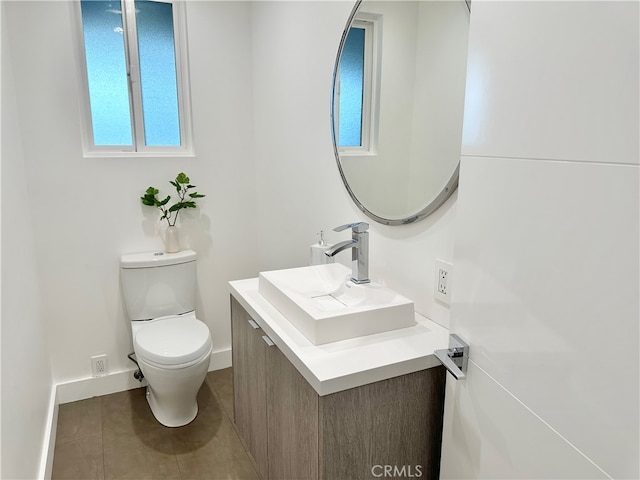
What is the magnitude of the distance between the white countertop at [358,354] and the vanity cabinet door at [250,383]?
0.23 m

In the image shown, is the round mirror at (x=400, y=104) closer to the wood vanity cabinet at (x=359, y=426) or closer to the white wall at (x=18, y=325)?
the wood vanity cabinet at (x=359, y=426)

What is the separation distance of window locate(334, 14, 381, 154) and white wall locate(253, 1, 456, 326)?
0.42 ft

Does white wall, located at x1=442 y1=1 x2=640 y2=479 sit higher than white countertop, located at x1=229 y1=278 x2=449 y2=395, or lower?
higher

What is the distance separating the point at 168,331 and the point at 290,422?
3.70ft

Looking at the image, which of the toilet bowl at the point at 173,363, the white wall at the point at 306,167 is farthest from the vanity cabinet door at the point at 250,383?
the white wall at the point at 306,167

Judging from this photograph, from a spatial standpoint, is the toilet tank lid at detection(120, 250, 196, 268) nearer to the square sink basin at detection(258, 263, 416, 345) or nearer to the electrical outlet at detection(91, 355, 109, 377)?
the electrical outlet at detection(91, 355, 109, 377)

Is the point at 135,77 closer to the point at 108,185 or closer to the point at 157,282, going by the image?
the point at 108,185

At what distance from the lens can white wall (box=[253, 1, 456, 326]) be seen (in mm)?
1563

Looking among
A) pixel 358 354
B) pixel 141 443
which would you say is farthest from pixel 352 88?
pixel 141 443

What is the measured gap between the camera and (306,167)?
87.6 inches

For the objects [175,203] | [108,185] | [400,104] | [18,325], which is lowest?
[18,325]

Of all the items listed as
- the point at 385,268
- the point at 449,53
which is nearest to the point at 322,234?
the point at 385,268

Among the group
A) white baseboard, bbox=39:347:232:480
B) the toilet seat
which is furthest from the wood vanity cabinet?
white baseboard, bbox=39:347:232:480

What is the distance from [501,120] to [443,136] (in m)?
0.45
